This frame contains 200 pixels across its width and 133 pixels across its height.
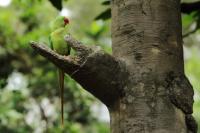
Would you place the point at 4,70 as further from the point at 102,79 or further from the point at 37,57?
the point at 102,79

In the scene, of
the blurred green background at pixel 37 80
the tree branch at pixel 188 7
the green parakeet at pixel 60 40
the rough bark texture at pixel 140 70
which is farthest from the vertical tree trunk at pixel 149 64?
the blurred green background at pixel 37 80

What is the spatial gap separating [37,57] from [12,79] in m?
0.55

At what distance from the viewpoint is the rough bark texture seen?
152 centimetres

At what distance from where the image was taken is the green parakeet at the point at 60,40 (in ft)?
5.84

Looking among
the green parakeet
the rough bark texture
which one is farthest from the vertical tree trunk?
the green parakeet

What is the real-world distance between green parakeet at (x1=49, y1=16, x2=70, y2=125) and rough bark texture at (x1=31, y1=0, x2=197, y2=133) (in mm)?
186

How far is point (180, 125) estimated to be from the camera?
1570 mm

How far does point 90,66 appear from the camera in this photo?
4.97 feet

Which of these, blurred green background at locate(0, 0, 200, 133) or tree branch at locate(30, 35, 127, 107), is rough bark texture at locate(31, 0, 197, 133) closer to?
tree branch at locate(30, 35, 127, 107)

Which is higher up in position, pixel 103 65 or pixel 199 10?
pixel 199 10

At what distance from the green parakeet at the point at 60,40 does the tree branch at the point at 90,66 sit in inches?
9.6

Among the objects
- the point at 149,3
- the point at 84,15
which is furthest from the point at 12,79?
the point at 84,15

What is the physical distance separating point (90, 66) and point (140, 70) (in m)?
0.17

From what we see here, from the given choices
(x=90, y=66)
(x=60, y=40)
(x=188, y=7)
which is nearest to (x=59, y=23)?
(x=60, y=40)
